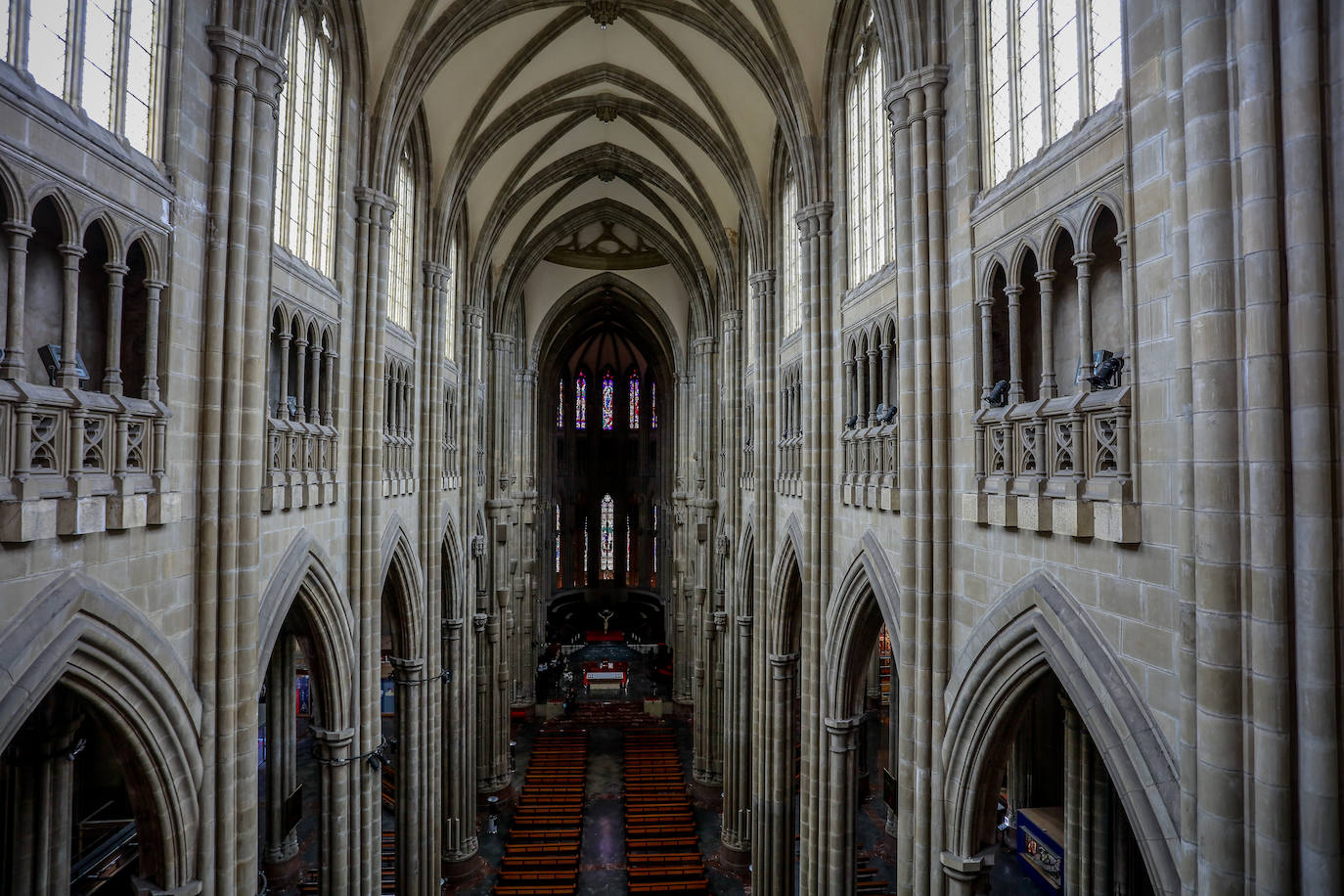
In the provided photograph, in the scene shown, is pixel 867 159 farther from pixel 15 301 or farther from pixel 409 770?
pixel 409 770

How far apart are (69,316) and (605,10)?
15.2 metres

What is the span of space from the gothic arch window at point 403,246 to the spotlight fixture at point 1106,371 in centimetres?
1508

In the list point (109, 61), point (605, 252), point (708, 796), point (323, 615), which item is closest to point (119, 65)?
point (109, 61)

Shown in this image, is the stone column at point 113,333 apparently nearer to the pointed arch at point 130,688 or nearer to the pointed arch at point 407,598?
the pointed arch at point 130,688

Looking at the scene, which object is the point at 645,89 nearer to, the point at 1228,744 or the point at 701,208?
the point at 701,208

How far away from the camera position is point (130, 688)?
329 inches

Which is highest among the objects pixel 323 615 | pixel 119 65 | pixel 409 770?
pixel 119 65

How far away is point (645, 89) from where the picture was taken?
73.4ft

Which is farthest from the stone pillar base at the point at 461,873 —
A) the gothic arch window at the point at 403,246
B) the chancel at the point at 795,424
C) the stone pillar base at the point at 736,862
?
the gothic arch window at the point at 403,246

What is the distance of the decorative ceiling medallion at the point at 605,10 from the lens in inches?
743

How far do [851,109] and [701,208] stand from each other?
11769 millimetres

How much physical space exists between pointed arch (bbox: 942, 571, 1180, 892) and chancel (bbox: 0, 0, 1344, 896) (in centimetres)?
5

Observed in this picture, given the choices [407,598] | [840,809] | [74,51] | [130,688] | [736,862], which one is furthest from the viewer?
[736,862]

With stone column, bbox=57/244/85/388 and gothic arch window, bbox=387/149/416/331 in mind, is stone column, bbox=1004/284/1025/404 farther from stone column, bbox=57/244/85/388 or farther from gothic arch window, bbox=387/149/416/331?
gothic arch window, bbox=387/149/416/331
